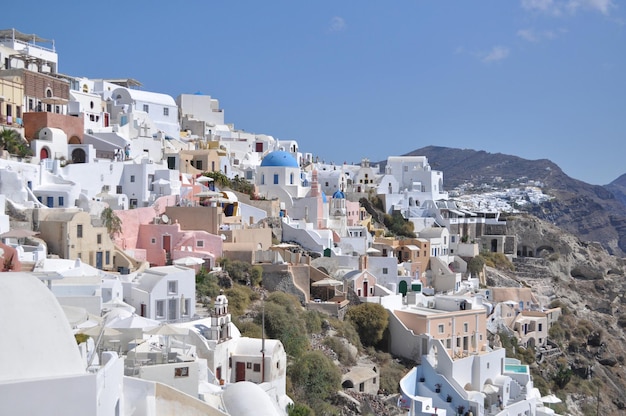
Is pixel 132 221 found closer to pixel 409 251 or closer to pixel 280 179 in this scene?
pixel 280 179

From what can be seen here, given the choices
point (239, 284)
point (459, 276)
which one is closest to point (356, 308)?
point (239, 284)

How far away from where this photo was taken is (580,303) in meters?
53.6

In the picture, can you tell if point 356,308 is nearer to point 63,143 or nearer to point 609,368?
point 63,143

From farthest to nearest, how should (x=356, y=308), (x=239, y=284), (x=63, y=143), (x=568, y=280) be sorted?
(x=568, y=280), (x=63, y=143), (x=356, y=308), (x=239, y=284)

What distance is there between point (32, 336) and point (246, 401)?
6.85 m

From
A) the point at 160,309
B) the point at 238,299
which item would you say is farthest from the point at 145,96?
the point at 160,309

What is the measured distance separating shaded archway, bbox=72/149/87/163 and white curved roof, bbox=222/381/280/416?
20571mm

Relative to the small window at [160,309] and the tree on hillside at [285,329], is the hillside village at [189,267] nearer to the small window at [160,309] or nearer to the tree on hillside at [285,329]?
the small window at [160,309]

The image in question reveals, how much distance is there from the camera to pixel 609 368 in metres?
45.0

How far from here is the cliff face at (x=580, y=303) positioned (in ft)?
134

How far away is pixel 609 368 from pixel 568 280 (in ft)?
41.4

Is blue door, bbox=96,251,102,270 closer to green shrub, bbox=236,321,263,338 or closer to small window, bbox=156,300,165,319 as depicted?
small window, bbox=156,300,165,319

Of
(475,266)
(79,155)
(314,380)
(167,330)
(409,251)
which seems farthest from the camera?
(475,266)

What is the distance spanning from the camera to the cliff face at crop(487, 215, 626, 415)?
40.8 metres
